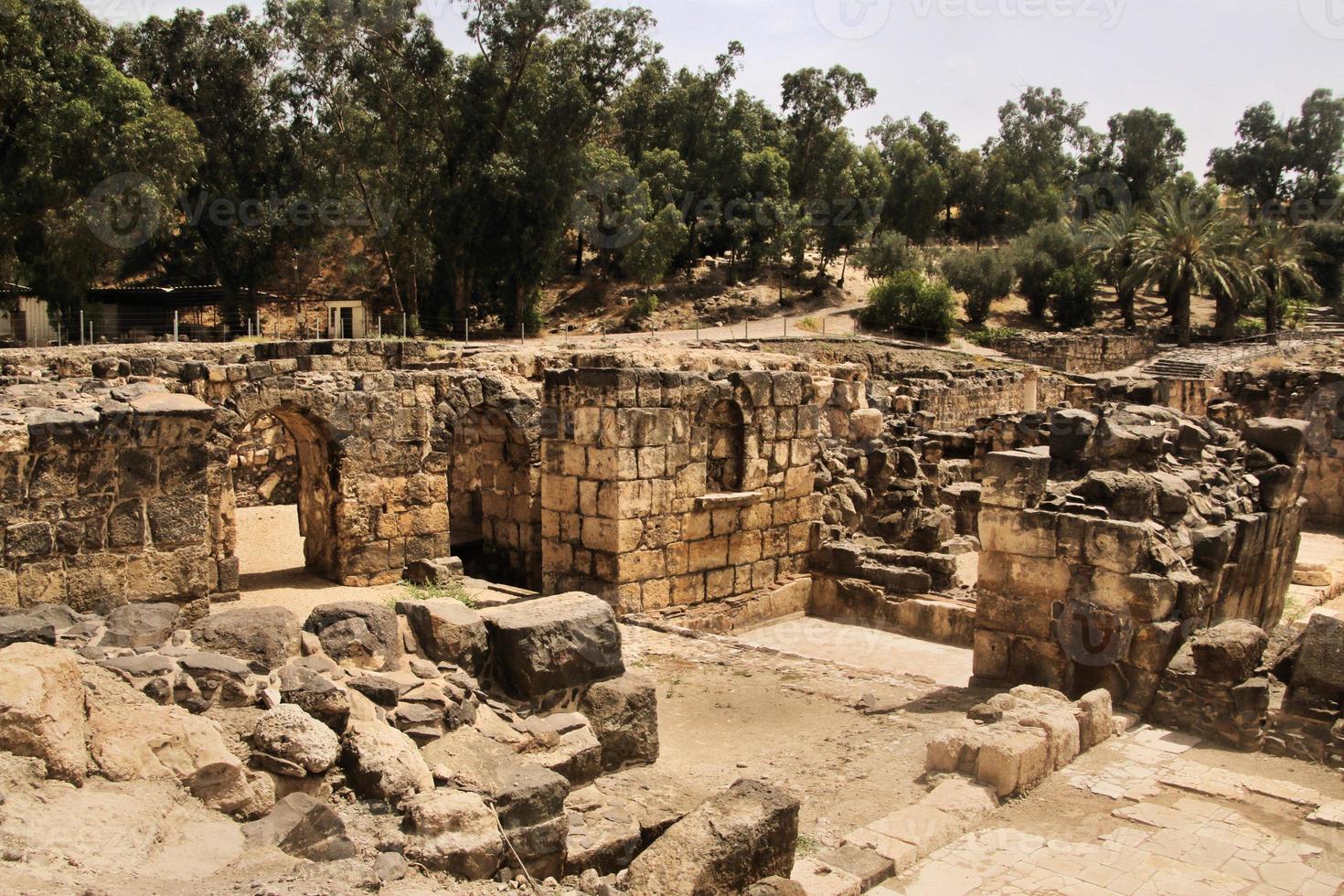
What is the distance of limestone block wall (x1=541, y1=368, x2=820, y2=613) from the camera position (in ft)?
33.4

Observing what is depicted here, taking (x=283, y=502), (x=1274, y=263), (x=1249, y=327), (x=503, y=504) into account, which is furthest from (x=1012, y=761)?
(x=1249, y=327)

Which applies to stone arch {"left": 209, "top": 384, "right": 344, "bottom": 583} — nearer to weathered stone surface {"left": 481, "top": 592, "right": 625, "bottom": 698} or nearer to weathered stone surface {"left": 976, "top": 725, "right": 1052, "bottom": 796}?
weathered stone surface {"left": 481, "top": 592, "right": 625, "bottom": 698}

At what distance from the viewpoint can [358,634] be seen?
19.5 feet

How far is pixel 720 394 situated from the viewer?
35.8 feet

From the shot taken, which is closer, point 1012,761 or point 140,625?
point 140,625

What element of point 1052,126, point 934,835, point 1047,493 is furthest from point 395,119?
point 1052,126

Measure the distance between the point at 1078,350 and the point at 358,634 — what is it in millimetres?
32136

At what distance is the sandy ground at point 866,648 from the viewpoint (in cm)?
971

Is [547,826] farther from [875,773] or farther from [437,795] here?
[875,773]

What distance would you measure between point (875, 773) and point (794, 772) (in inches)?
19.9

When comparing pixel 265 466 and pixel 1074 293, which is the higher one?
pixel 1074 293

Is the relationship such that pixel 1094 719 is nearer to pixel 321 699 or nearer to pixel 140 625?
pixel 321 699

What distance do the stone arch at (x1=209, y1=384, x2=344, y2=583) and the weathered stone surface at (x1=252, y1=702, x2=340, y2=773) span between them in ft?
21.7

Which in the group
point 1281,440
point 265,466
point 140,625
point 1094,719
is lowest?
point 265,466
